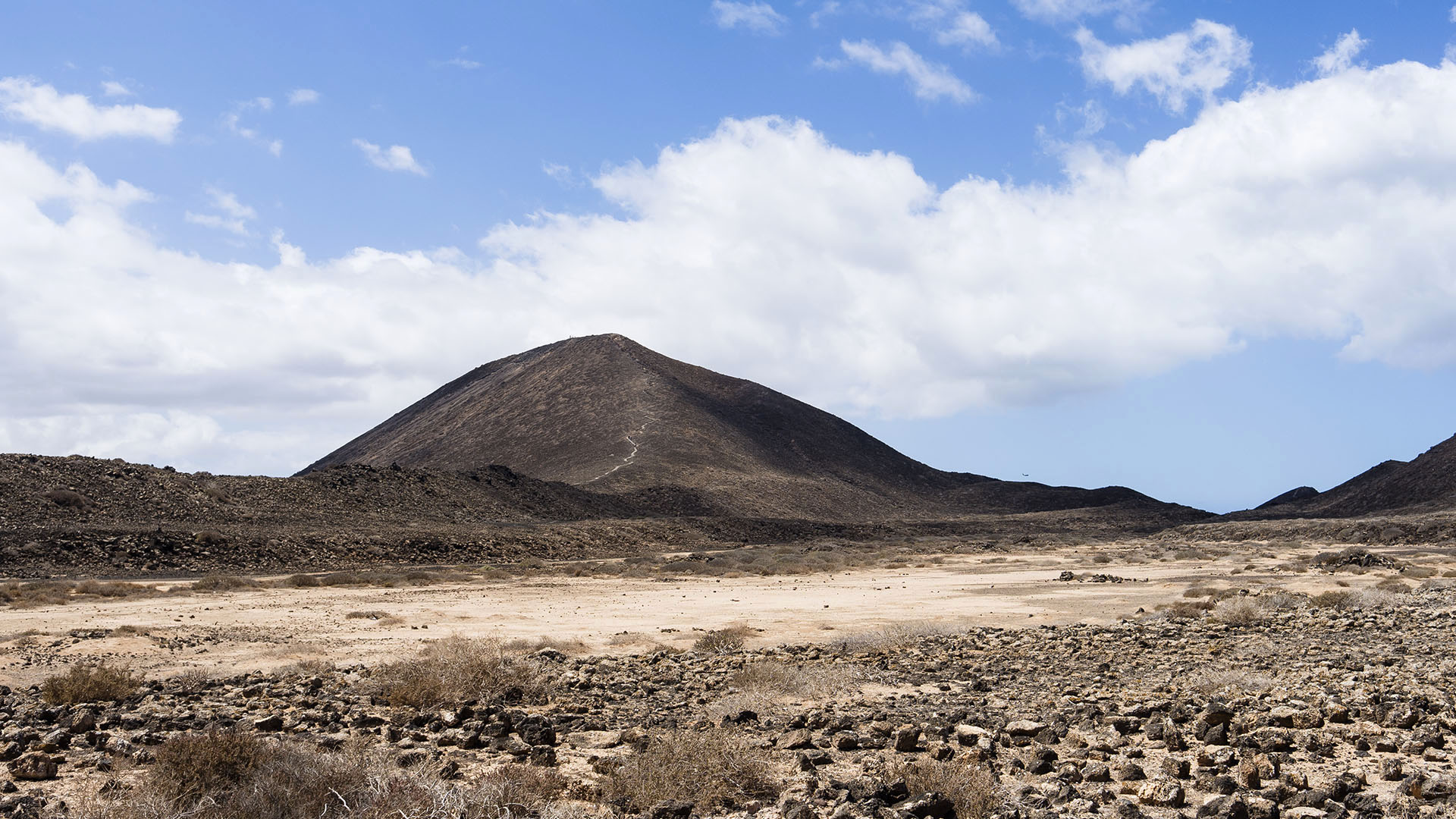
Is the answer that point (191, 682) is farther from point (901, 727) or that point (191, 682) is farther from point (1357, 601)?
point (1357, 601)

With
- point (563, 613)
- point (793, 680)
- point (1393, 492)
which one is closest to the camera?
point (793, 680)

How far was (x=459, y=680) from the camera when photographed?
35.8ft

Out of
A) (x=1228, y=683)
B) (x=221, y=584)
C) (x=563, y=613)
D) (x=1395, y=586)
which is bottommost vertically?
(x=563, y=613)

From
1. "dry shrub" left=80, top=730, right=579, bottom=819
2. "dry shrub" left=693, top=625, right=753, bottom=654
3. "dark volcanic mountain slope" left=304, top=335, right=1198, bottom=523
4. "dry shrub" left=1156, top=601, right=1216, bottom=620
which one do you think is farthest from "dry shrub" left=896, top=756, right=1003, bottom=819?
"dark volcanic mountain slope" left=304, top=335, right=1198, bottom=523

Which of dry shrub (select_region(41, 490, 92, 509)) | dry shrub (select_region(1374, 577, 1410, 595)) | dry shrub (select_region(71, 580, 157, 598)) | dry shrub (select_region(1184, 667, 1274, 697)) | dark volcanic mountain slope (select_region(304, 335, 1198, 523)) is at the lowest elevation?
dry shrub (select_region(1184, 667, 1274, 697))

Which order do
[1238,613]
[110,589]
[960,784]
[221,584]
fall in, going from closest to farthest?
[960,784], [1238,613], [110,589], [221,584]

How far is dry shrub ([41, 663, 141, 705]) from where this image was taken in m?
10.7

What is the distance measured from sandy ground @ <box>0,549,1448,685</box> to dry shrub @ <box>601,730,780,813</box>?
346 inches

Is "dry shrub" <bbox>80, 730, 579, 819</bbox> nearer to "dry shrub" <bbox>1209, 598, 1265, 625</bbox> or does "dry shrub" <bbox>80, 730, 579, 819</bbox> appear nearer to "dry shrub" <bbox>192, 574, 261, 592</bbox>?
"dry shrub" <bbox>1209, 598, 1265, 625</bbox>

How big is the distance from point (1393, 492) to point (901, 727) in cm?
9796

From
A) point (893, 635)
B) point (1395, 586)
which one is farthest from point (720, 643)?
point (1395, 586)

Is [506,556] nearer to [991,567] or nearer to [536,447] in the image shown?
[991,567]

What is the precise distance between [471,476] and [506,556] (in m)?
25.5

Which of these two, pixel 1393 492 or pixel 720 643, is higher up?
pixel 1393 492
